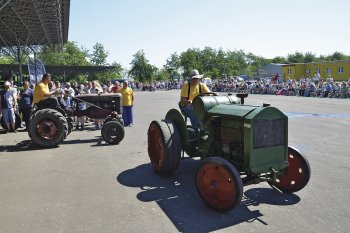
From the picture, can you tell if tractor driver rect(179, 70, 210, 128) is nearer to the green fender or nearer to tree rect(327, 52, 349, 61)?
the green fender

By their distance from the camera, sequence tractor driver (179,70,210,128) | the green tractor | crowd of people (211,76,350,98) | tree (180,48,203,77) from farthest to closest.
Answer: tree (180,48,203,77) → crowd of people (211,76,350,98) → tractor driver (179,70,210,128) → the green tractor

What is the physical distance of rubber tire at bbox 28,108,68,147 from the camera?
8.32 meters

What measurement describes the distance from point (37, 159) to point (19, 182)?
1.63 metres

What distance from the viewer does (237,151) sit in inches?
185

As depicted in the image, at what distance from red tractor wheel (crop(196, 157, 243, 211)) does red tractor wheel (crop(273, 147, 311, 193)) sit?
1.10 metres

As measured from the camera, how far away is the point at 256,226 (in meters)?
3.92

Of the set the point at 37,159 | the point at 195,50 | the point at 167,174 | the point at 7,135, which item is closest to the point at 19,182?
the point at 37,159

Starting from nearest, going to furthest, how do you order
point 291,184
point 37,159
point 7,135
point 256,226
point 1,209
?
point 256,226 → point 1,209 → point 291,184 → point 37,159 → point 7,135

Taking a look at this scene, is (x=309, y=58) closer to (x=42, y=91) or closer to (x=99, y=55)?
(x=99, y=55)

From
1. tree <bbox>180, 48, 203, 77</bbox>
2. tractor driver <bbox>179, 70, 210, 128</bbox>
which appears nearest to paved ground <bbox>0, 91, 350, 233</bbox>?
tractor driver <bbox>179, 70, 210, 128</bbox>

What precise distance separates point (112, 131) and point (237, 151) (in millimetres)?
4816

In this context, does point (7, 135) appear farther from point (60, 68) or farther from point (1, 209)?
point (60, 68)

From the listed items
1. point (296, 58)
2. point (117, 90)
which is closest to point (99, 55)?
point (117, 90)

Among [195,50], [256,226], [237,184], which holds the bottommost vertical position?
[256,226]
